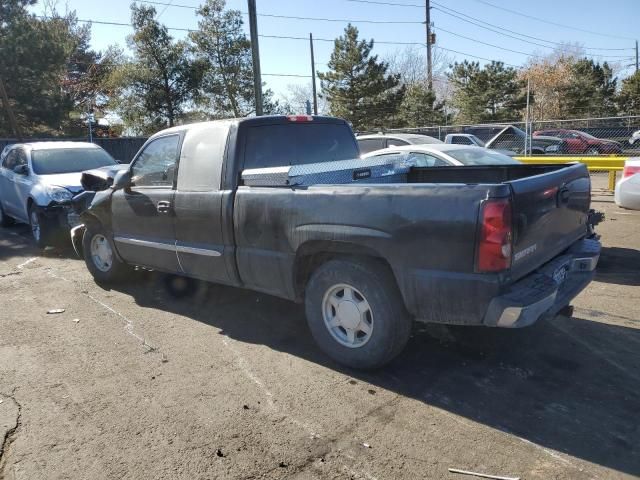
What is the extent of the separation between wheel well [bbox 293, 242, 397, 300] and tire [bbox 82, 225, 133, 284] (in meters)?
2.91

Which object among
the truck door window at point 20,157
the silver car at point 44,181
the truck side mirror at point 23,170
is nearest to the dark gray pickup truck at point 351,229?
the silver car at point 44,181

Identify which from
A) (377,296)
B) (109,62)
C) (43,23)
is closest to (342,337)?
(377,296)

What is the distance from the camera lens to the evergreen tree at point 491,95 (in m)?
33.6

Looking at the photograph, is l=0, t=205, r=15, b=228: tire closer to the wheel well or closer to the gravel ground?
the gravel ground

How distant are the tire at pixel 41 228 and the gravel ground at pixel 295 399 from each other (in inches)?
134

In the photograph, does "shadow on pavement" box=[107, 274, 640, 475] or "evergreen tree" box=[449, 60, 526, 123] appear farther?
"evergreen tree" box=[449, 60, 526, 123]

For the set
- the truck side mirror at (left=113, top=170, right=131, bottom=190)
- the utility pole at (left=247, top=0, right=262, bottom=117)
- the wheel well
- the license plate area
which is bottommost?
the license plate area

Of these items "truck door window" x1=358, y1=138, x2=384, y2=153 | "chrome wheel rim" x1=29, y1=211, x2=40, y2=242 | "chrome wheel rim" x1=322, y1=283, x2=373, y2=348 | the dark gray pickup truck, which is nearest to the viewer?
the dark gray pickup truck

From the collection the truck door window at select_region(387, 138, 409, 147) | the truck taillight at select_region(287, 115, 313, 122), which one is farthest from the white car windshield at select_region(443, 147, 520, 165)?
the truck taillight at select_region(287, 115, 313, 122)

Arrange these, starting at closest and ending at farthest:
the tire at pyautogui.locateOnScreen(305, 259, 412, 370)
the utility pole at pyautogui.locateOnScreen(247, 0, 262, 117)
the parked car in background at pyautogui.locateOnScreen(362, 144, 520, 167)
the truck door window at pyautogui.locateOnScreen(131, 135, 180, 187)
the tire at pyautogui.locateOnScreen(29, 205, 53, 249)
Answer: the tire at pyautogui.locateOnScreen(305, 259, 412, 370), the truck door window at pyautogui.locateOnScreen(131, 135, 180, 187), the parked car in background at pyautogui.locateOnScreen(362, 144, 520, 167), the tire at pyautogui.locateOnScreen(29, 205, 53, 249), the utility pole at pyautogui.locateOnScreen(247, 0, 262, 117)

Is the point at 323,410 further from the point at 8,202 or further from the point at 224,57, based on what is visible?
the point at 224,57

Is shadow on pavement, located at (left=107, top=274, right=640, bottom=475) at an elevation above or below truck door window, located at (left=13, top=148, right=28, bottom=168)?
below

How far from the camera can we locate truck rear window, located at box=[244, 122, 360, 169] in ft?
15.4

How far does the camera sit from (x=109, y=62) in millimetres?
40250
